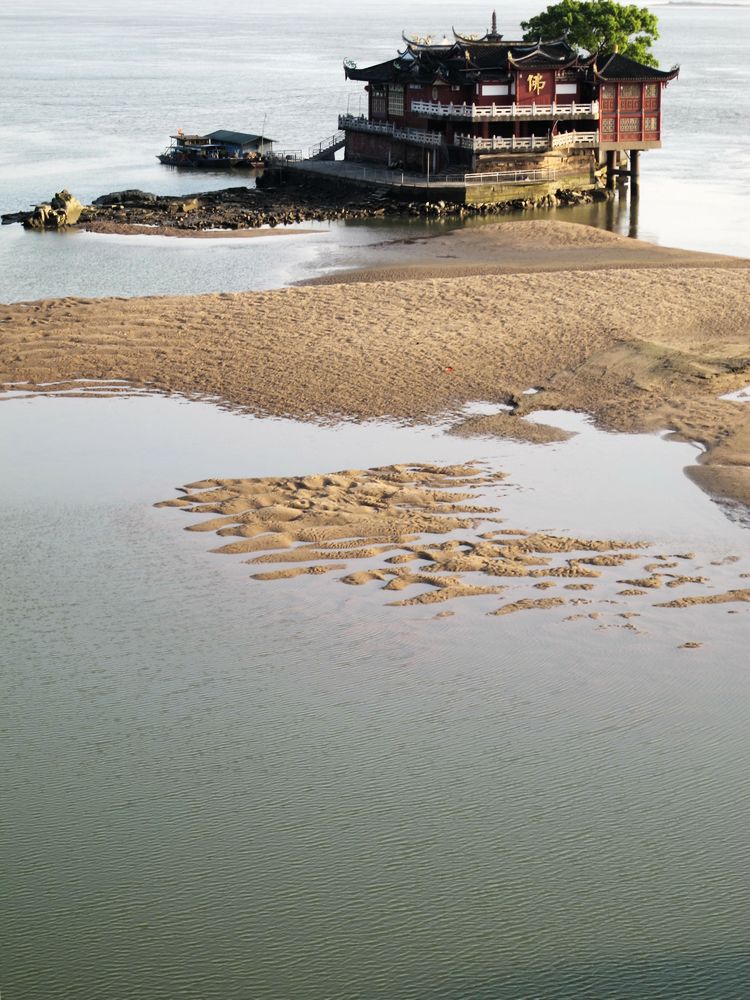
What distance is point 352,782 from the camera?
44.8 ft

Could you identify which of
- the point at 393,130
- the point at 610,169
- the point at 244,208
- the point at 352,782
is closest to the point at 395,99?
the point at 393,130

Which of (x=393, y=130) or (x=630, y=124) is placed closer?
(x=630, y=124)

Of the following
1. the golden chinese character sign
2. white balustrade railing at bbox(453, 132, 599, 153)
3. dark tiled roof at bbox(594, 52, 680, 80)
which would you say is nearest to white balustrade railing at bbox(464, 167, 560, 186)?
Answer: white balustrade railing at bbox(453, 132, 599, 153)

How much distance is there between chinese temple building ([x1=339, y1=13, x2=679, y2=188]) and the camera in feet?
179

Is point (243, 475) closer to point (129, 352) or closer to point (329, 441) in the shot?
point (329, 441)

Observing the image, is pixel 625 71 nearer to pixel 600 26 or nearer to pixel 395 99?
pixel 395 99

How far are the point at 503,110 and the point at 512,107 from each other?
0.49m

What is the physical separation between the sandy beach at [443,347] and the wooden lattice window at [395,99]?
25502 millimetres

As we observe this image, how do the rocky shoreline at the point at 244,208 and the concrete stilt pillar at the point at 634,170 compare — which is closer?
the rocky shoreline at the point at 244,208

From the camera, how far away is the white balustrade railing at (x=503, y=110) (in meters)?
53.8

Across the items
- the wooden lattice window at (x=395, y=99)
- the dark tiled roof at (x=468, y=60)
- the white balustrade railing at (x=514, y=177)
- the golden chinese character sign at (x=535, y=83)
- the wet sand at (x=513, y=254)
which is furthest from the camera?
the wooden lattice window at (x=395, y=99)

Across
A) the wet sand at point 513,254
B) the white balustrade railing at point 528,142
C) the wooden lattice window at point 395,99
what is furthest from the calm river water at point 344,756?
the wooden lattice window at point 395,99

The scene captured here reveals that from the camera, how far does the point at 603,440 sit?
2367cm

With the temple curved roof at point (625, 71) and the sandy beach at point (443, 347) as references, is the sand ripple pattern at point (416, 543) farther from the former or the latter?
the temple curved roof at point (625, 71)
